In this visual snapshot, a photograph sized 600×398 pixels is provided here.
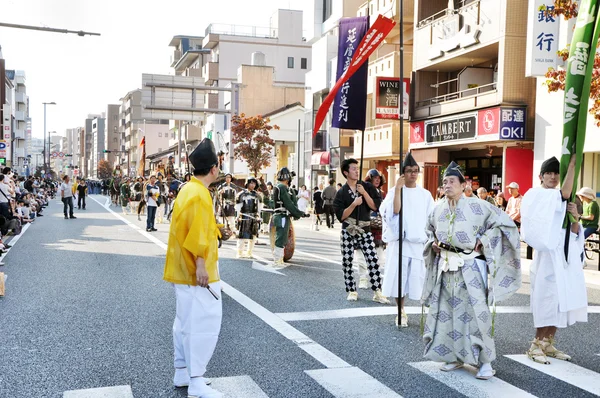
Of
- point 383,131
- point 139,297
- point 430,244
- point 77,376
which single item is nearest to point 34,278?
point 139,297

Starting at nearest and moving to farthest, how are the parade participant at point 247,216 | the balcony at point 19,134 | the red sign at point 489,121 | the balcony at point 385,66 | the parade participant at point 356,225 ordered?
the parade participant at point 356,225 → the parade participant at point 247,216 → the red sign at point 489,121 → the balcony at point 385,66 → the balcony at point 19,134

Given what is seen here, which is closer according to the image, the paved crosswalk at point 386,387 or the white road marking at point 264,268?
the paved crosswalk at point 386,387

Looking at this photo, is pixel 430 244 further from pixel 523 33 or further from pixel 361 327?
pixel 523 33

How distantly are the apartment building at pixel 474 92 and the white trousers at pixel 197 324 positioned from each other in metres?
17.9

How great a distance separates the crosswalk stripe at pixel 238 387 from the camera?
4918 millimetres

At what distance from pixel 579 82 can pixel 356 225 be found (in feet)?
11.5

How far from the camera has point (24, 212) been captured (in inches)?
957

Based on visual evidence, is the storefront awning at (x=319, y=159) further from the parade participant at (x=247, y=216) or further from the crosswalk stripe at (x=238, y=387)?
the crosswalk stripe at (x=238, y=387)

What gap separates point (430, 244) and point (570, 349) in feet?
6.39

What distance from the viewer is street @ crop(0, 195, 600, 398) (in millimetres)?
5121

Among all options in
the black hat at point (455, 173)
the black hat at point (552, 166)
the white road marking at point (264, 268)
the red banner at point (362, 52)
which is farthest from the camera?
the white road marking at point (264, 268)

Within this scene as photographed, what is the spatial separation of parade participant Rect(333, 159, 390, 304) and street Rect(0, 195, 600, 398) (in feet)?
1.35

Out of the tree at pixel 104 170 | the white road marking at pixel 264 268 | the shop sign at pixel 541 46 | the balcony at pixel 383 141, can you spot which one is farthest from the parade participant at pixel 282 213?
the tree at pixel 104 170

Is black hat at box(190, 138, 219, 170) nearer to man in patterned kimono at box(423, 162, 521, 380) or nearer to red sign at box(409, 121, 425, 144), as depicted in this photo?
man in patterned kimono at box(423, 162, 521, 380)
